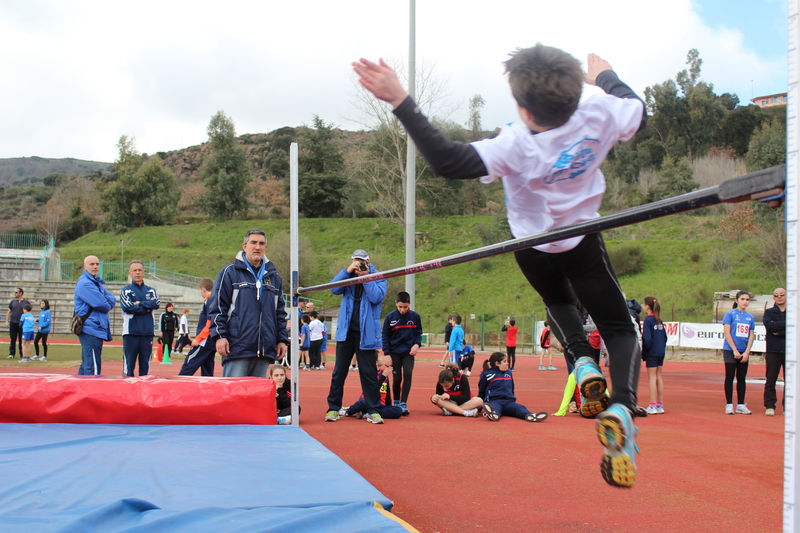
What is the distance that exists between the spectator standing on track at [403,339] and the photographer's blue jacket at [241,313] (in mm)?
2782

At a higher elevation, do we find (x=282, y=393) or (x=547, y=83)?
(x=547, y=83)

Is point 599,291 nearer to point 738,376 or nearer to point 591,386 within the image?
point 591,386

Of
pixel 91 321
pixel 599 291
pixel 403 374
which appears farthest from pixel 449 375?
pixel 599 291

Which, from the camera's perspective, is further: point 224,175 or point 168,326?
point 224,175

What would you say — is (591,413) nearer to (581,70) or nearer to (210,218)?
(581,70)

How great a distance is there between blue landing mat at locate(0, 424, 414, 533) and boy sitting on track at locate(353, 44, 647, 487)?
984 millimetres

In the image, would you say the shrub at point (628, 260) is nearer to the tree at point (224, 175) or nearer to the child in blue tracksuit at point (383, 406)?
the child in blue tracksuit at point (383, 406)

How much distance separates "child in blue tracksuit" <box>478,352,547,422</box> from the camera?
7.32 meters

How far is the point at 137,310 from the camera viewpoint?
6875 mm

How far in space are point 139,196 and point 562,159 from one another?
5212 cm

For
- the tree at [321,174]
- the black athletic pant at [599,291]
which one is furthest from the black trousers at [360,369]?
the tree at [321,174]

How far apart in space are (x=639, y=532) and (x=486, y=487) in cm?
110

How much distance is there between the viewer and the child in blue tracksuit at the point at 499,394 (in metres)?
7.32

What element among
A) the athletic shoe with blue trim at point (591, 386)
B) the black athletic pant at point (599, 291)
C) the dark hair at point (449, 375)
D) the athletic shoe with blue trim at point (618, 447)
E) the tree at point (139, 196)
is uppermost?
the tree at point (139, 196)
